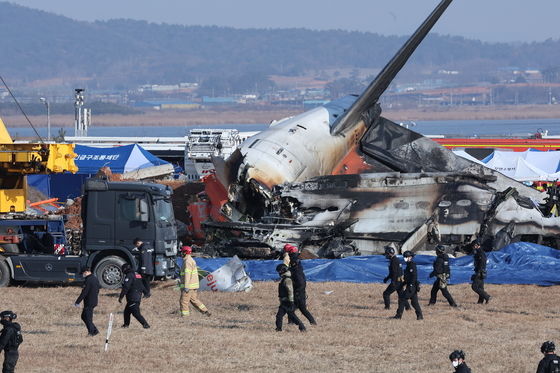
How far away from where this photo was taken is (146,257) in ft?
85.0

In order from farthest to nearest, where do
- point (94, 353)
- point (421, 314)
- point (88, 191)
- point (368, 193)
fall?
point (368, 193) < point (88, 191) < point (421, 314) < point (94, 353)

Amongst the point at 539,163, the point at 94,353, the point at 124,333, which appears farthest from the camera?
the point at 539,163

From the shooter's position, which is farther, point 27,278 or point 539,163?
point 539,163

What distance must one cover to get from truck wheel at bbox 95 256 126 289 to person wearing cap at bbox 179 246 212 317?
4.06 m

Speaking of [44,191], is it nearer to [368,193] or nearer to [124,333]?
[368,193]

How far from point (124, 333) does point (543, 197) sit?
19.2 m

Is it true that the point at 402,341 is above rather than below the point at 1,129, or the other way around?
below

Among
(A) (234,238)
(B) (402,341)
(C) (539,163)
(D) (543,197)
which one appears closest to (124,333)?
(B) (402,341)

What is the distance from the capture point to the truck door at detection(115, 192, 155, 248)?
88.1 ft

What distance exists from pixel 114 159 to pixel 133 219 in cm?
2410

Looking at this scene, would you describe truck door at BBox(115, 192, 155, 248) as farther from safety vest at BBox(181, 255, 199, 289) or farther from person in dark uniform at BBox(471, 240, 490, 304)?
person in dark uniform at BBox(471, 240, 490, 304)

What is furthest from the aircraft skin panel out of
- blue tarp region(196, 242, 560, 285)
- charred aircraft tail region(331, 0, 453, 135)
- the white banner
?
the white banner

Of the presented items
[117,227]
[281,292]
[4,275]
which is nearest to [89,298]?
[281,292]

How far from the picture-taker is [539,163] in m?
52.8
